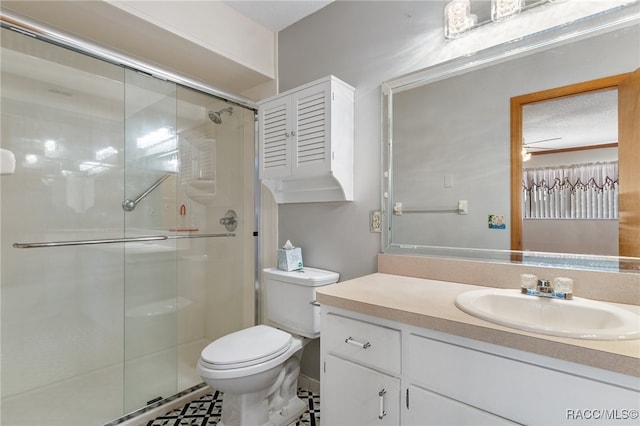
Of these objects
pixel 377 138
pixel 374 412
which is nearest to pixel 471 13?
pixel 377 138

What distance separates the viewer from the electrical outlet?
1.69m

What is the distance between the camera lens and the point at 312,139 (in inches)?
67.5

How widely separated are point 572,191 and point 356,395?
1.10 meters

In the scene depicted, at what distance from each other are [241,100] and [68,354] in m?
1.94

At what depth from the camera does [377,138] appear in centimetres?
170

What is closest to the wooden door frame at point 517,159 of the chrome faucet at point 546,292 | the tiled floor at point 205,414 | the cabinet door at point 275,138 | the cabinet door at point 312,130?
the chrome faucet at point 546,292

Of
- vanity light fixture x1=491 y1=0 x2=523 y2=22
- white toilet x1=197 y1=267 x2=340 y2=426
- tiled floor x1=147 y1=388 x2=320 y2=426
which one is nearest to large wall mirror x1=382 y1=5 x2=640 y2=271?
vanity light fixture x1=491 y1=0 x2=523 y2=22

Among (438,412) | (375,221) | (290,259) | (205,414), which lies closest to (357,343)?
(438,412)

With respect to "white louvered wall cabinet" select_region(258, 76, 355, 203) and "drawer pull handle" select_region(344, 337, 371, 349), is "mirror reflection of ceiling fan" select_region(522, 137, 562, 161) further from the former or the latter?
"drawer pull handle" select_region(344, 337, 371, 349)

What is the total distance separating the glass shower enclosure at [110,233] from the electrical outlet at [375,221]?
103 centimetres

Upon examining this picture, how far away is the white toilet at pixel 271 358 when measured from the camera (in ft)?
4.60

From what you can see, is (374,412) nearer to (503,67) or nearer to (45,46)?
(503,67)

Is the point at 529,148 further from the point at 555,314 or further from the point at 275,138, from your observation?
the point at 275,138

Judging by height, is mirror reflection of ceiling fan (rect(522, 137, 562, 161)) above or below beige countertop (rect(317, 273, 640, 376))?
above
